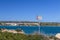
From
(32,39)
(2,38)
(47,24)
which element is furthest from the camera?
(47,24)

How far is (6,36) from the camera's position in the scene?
19016 mm

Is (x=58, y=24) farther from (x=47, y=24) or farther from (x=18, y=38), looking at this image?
(x=18, y=38)

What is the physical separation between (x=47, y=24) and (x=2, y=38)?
242 ft

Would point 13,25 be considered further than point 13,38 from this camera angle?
Yes

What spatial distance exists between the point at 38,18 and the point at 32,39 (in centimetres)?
357

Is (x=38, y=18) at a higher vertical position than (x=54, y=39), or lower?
higher

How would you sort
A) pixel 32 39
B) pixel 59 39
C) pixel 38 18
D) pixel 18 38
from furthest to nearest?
Answer: 1. pixel 59 39
2. pixel 38 18
3. pixel 32 39
4. pixel 18 38

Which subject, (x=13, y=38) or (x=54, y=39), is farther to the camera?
(x=54, y=39)

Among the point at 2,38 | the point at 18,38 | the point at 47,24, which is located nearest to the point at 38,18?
the point at 18,38

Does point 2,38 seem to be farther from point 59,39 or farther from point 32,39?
point 59,39

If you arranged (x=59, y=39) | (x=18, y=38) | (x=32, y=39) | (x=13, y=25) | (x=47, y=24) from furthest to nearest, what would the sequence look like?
(x=47, y=24), (x=13, y=25), (x=59, y=39), (x=32, y=39), (x=18, y=38)

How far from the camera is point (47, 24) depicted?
300 feet

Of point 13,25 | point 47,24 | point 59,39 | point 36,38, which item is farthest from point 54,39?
point 47,24

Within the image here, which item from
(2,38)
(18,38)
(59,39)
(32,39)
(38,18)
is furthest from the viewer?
(59,39)
